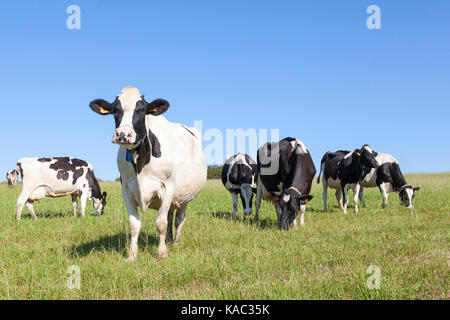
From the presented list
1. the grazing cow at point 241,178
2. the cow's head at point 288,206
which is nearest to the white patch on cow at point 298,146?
the cow's head at point 288,206

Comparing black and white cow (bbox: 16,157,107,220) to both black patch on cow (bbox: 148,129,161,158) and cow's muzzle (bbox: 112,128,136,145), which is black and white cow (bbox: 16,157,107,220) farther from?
cow's muzzle (bbox: 112,128,136,145)

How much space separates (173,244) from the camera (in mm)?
7586

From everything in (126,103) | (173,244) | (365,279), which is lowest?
(173,244)

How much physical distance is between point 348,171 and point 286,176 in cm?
524

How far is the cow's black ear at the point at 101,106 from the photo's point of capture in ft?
18.8

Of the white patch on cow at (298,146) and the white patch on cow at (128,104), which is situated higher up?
the white patch on cow at (128,104)

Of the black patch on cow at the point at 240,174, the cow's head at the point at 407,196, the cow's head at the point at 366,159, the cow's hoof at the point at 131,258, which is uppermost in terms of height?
the cow's head at the point at 366,159

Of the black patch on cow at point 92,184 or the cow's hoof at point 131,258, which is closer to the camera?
the cow's hoof at point 131,258

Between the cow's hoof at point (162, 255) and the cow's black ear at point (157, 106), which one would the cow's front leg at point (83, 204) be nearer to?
the cow's hoof at point (162, 255)
